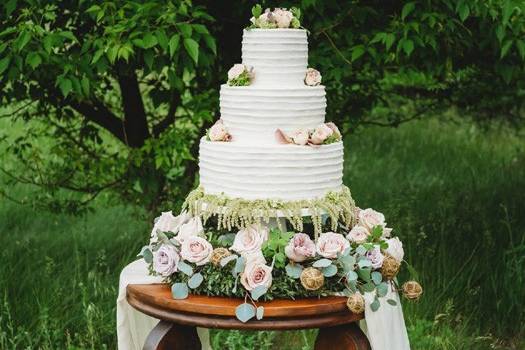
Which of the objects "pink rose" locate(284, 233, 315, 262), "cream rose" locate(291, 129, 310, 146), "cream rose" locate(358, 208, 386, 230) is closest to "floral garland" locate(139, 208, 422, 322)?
"pink rose" locate(284, 233, 315, 262)

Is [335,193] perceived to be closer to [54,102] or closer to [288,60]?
[288,60]

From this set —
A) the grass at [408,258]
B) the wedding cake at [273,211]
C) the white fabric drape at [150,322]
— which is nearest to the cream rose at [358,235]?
the wedding cake at [273,211]

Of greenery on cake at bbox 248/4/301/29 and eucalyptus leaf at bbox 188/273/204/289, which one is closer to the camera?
eucalyptus leaf at bbox 188/273/204/289

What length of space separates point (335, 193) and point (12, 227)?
3.61 m

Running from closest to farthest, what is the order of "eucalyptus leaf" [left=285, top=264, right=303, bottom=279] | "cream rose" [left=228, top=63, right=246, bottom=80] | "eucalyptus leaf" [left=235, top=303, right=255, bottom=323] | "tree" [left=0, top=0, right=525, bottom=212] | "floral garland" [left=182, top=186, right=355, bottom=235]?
"eucalyptus leaf" [left=235, top=303, right=255, bottom=323], "eucalyptus leaf" [left=285, top=264, right=303, bottom=279], "floral garland" [left=182, top=186, right=355, bottom=235], "cream rose" [left=228, top=63, right=246, bottom=80], "tree" [left=0, top=0, right=525, bottom=212]

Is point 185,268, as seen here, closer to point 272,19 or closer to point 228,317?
point 228,317

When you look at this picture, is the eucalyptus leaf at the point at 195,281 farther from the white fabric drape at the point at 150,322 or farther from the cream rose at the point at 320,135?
the cream rose at the point at 320,135

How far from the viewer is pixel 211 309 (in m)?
2.76

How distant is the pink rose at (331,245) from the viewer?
288 centimetres

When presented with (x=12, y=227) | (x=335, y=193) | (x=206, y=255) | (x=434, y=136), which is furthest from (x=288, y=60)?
(x=434, y=136)

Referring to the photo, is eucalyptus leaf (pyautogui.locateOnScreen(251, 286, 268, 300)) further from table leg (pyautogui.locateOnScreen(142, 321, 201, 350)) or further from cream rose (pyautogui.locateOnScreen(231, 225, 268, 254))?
table leg (pyautogui.locateOnScreen(142, 321, 201, 350))

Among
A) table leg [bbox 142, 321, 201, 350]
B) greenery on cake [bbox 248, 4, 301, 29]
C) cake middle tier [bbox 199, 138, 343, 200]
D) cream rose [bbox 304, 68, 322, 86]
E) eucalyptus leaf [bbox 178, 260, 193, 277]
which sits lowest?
table leg [bbox 142, 321, 201, 350]

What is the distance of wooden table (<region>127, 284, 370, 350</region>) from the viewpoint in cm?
275

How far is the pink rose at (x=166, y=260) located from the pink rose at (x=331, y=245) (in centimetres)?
50
